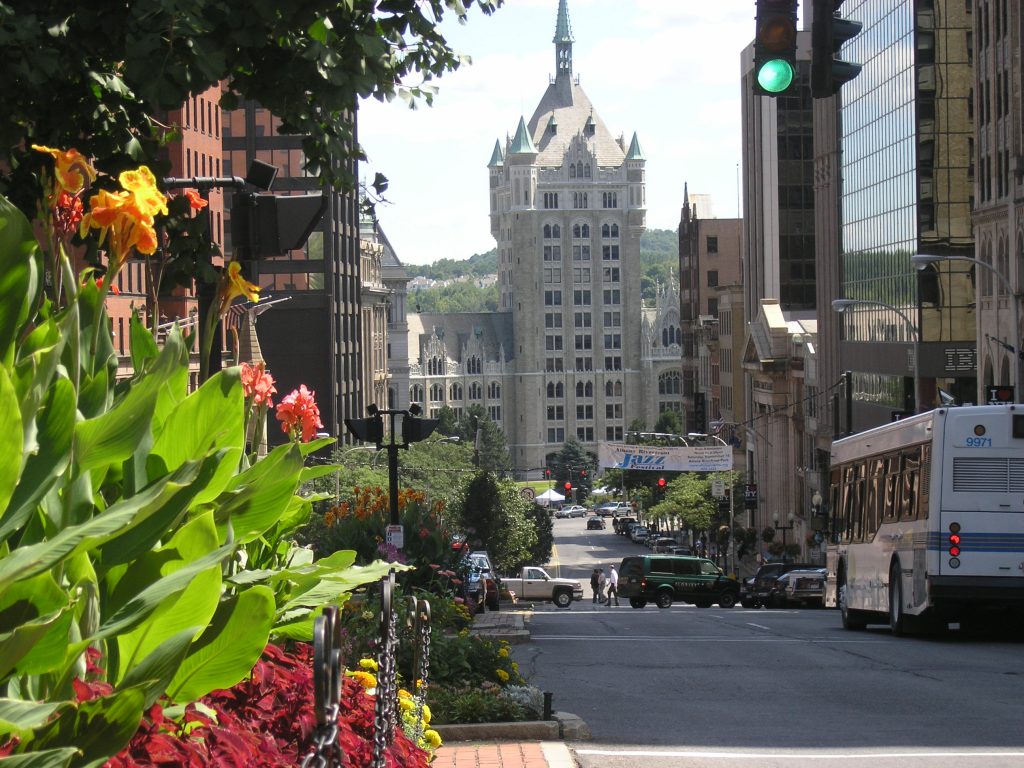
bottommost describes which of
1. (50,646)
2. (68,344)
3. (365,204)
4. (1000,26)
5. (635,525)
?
(635,525)

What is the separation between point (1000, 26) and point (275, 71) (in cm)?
4577

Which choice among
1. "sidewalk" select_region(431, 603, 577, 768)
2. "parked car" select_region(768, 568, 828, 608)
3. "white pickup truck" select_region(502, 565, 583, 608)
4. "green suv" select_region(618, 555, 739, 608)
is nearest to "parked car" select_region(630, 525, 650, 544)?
"white pickup truck" select_region(502, 565, 583, 608)

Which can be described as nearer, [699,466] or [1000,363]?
[1000,363]

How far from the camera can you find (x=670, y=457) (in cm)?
6250

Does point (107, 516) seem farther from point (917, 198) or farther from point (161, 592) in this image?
point (917, 198)

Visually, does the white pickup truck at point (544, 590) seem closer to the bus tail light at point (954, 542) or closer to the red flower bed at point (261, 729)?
the bus tail light at point (954, 542)

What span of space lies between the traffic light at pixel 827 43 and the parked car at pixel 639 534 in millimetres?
112310

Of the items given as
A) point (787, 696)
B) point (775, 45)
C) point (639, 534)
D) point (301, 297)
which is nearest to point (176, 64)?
point (775, 45)

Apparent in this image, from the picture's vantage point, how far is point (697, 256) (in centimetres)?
14425

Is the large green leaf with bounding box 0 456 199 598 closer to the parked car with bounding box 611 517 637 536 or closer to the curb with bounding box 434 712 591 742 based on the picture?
the curb with bounding box 434 712 591 742

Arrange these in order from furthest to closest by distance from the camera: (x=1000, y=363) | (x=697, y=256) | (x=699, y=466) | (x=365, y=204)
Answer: (x=697, y=256) < (x=699, y=466) < (x=1000, y=363) < (x=365, y=204)

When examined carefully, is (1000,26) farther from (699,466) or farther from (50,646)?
(50,646)

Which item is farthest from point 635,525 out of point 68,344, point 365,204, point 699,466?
point 68,344

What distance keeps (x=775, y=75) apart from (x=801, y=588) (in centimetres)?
3543
